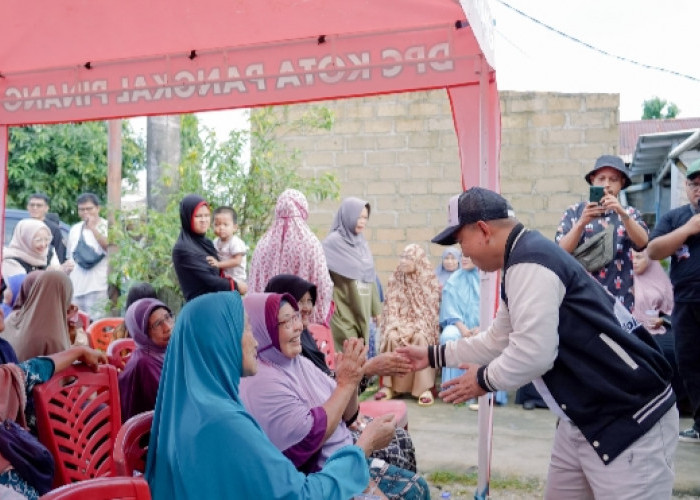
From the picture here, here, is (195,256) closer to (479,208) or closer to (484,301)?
(484,301)

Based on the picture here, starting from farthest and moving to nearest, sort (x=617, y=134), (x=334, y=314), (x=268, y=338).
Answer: (x=617, y=134) < (x=334, y=314) < (x=268, y=338)

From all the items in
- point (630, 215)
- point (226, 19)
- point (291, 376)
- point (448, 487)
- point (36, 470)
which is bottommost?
point (448, 487)

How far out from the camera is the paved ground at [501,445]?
436 centimetres

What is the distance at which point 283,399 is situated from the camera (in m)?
2.39

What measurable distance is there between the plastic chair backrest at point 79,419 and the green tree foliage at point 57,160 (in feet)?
31.7

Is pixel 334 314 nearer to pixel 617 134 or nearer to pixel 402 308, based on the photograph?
pixel 402 308

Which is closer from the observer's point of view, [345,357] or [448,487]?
[345,357]

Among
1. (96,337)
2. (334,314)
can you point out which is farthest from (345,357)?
(334,314)

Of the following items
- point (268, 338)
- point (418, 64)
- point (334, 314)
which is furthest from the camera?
point (334, 314)

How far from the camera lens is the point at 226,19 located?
399cm

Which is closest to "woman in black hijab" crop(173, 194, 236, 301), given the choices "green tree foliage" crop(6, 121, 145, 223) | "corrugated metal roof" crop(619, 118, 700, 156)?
"green tree foliage" crop(6, 121, 145, 223)

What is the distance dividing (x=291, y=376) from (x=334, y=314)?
11.4 ft

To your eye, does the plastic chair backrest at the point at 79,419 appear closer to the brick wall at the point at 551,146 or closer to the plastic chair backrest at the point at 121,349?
the plastic chair backrest at the point at 121,349

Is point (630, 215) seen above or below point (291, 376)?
above
